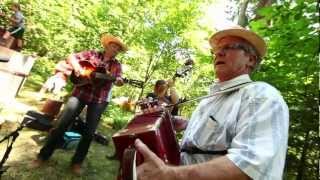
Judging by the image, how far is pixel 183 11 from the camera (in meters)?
11.4

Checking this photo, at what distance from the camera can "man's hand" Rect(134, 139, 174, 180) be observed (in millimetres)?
1691

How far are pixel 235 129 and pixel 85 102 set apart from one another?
13.7 feet

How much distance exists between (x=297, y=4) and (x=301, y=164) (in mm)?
2237

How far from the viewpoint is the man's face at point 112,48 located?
5.96m

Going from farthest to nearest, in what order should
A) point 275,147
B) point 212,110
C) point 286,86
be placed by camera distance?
1. point 286,86
2. point 212,110
3. point 275,147

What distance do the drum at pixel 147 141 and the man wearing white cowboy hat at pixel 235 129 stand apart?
0.19 feet

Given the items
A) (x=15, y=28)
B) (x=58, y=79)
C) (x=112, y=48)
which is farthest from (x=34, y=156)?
(x=15, y=28)

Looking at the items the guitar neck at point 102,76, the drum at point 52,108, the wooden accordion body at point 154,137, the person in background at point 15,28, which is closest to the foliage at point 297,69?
the guitar neck at point 102,76

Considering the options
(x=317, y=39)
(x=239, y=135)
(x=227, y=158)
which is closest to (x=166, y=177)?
(x=227, y=158)

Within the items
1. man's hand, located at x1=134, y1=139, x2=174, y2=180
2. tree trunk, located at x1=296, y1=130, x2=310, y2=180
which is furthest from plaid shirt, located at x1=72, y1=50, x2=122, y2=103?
man's hand, located at x1=134, y1=139, x2=174, y2=180

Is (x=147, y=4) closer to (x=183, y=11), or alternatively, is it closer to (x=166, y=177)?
(x=183, y=11)

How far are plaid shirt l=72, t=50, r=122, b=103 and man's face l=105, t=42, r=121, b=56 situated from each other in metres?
0.13

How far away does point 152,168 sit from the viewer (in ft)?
5.74

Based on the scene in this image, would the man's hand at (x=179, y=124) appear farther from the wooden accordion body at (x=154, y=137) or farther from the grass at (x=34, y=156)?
the grass at (x=34, y=156)
